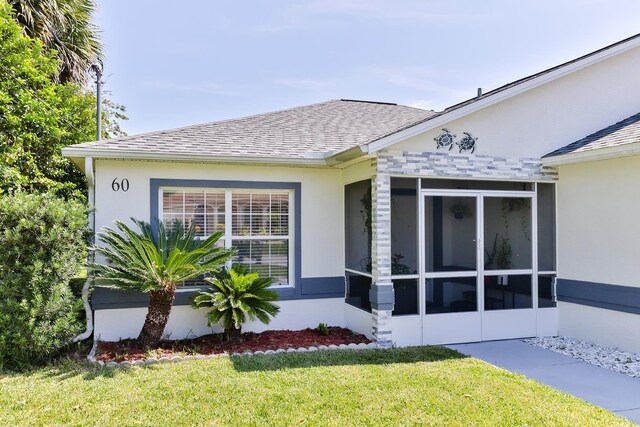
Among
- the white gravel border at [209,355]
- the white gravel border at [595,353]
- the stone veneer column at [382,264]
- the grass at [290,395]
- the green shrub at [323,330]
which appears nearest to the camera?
the grass at [290,395]

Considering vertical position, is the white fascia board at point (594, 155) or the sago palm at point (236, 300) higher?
the white fascia board at point (594, 155)

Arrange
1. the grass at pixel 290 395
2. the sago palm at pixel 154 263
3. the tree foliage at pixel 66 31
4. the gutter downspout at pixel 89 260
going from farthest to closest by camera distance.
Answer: the tree foliage at pixel 66 31 → the gutter downspout at pixel 89 260 → the sago palm at pixel 154 263 → the grass at pixel 290 395

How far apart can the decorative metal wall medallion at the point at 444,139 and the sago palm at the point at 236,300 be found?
3460mm

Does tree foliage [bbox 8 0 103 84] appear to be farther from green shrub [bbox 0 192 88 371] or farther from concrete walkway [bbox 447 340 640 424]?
concrete walkway [bbox 447 340 640 424]

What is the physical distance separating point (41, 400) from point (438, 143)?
6.19m

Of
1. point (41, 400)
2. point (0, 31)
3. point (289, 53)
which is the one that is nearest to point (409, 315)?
point (41, 400)

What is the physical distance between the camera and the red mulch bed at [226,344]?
20.2 ft

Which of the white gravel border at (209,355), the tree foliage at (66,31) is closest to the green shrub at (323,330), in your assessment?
the white gravel border at (209,355)

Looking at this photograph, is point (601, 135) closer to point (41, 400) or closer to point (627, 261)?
point (627, 261)

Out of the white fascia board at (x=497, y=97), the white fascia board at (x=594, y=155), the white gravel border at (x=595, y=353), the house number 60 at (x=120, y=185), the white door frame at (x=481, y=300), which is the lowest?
the white gravel border at (x=595, y=353)

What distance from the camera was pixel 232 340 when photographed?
6867 millimetres

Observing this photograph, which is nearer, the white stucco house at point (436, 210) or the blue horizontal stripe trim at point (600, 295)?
the blue horizontal stripe trim at point (600, 295)

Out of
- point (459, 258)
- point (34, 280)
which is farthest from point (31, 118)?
point (459, 258)

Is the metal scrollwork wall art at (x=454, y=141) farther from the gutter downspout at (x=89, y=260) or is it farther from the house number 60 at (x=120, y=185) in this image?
the gutter downspout at (x=89, y=260)
